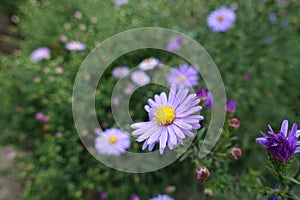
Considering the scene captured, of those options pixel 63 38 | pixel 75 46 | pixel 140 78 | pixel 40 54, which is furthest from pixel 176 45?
pixel 40 54

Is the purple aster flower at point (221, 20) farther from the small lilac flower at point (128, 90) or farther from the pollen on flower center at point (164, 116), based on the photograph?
the pollen on flower center at point (164, 116)

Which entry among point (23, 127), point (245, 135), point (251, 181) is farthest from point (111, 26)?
point (251, 181)

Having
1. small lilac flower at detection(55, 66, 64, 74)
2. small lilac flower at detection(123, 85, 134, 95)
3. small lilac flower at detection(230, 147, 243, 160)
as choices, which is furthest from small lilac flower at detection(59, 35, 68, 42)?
small lilac flower at detection(230, 147, 243, 160)

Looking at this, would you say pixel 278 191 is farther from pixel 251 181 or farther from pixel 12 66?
pixel 12 66

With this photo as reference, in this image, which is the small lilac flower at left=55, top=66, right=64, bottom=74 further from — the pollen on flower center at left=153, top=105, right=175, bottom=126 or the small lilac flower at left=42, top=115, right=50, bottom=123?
the pollen on flower center at left=153, top=105, right=175, bottom=126

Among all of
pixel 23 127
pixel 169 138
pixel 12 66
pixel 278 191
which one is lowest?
pixel 278 191

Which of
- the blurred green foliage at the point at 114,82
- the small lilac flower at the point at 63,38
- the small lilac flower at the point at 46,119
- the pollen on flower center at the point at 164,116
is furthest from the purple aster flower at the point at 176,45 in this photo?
the pollen on flower center at the point at 164,116
